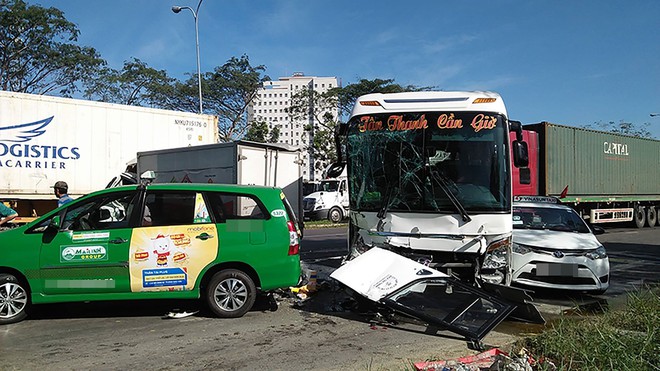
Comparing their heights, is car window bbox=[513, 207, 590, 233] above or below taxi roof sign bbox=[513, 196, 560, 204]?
below

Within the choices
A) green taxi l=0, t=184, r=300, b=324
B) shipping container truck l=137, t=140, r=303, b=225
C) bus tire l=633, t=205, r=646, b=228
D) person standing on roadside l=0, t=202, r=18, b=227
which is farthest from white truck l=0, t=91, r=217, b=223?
bus tire l=633, t=205, r=646, b=228

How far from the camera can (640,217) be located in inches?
901

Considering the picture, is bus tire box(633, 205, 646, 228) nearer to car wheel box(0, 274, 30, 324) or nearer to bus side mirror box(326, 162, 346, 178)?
bus side mirror box(326, 162, 346, 178)

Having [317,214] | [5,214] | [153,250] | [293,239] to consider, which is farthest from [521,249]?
[317,214]

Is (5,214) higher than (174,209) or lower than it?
lower

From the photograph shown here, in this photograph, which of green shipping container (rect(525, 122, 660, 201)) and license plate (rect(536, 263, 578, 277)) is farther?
green shipping container (rect(525, 122, 660, 201))

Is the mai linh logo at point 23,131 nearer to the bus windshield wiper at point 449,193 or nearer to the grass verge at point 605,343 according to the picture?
the bus windshield wiper at point 449,193

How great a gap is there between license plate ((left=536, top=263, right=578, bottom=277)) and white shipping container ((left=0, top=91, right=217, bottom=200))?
10.7 m

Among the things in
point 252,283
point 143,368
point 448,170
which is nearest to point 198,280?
point 252,283

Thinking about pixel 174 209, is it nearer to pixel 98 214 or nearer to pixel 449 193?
pixel 98 214

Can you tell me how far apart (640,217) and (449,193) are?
20.6 m

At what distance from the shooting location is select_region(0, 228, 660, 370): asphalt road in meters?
4.90

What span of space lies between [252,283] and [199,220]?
1060 millimetres

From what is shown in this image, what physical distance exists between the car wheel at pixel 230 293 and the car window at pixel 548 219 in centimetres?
487
